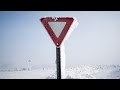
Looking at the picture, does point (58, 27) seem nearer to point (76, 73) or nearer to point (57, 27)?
point (57, 27)

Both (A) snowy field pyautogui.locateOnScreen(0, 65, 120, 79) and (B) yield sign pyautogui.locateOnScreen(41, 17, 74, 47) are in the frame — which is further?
(A) snowy field pyautogui.locateOnScreen(0, 65, 120, 79)

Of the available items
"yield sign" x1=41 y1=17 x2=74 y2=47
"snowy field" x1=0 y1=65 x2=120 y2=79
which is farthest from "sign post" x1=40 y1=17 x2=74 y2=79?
"snowy field" x1=0 y1=65 x2=120 y2=79

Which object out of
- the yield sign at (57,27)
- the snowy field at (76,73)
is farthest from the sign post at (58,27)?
the snowy field at (76,73)

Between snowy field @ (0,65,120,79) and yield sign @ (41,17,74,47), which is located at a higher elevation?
yield sign @ (41,17,74,47)

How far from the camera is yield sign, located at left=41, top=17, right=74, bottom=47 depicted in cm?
294

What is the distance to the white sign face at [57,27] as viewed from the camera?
2.95m

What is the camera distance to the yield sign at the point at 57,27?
2943 mm

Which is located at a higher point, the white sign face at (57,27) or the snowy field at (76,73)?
the white sign face at (57,27)

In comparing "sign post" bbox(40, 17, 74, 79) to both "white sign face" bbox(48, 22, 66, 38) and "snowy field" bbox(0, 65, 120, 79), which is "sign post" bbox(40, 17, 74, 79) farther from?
"snowy field" bbox(0, 65, 120, 79)

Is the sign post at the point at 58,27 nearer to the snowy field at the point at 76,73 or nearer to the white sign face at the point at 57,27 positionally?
the white sign face at the point at 57,27

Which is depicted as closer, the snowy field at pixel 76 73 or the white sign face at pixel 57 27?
the white sign face at pixel 57 27

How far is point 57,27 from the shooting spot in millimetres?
2979
